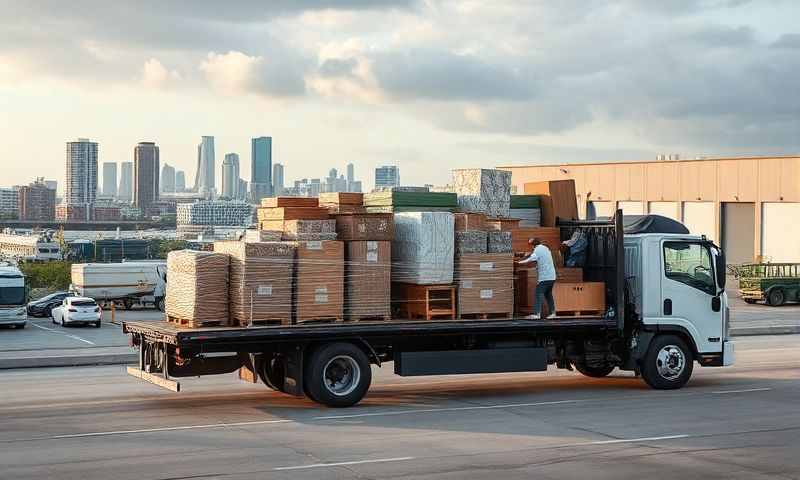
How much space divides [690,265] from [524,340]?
334 cm

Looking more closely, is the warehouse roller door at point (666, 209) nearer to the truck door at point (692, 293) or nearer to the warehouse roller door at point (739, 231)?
the warehouse roller door at point (739, 231)

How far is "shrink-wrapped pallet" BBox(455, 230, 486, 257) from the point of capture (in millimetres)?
16203

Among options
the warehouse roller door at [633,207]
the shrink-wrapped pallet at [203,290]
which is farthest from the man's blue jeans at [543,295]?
the warehouse roller door at [633,207]

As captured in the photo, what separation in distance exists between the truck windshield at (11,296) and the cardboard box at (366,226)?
3054cm

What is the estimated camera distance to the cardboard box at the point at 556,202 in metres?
18.5

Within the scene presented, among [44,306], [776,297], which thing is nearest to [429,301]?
[776,297]

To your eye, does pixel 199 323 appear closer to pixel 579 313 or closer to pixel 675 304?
pixel 579 313

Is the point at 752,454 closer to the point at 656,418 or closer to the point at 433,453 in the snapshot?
the point at 656,418

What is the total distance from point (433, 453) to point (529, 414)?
327 cm

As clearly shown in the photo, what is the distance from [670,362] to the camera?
57.7ft

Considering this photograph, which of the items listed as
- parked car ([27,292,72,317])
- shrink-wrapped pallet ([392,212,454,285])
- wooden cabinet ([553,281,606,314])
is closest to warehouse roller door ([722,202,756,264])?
parked car ([27,292,72,317])

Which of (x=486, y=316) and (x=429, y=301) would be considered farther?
(x=486, y=316)

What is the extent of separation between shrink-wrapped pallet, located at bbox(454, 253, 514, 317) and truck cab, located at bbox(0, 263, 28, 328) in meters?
31.1

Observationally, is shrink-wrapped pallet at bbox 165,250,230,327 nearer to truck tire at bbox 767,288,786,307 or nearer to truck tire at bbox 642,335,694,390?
truck tire at bbox 642,335,694,390
